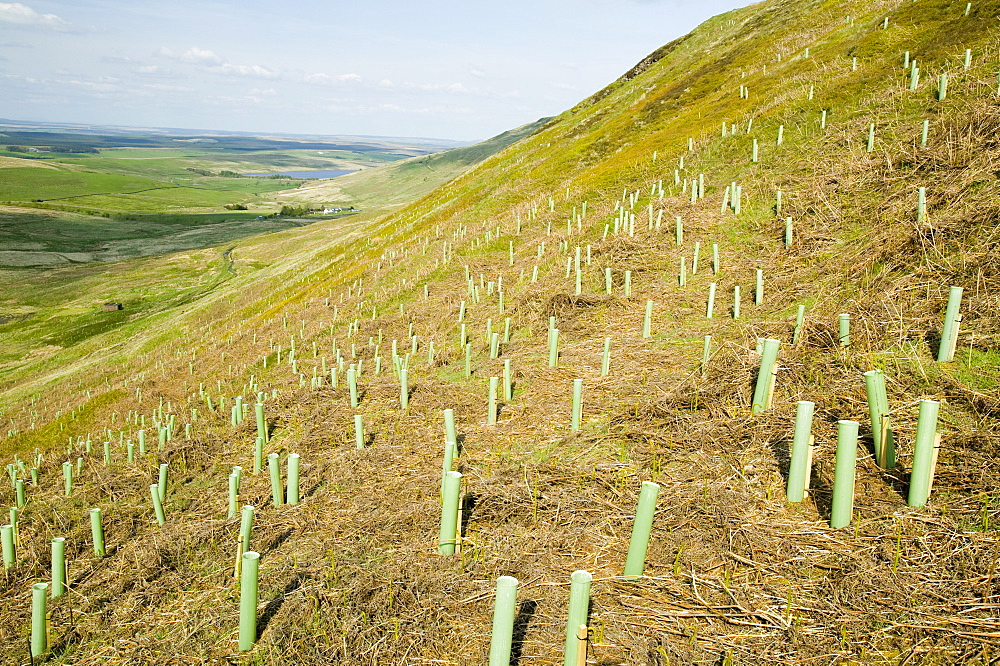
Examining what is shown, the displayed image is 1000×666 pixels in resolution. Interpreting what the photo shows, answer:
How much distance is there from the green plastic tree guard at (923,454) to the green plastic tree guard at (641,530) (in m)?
2.40

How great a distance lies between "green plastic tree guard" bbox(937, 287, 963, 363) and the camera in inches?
273

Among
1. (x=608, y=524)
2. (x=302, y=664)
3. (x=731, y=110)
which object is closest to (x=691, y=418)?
(x=608, y=524)

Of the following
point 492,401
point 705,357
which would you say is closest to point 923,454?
point 705,357

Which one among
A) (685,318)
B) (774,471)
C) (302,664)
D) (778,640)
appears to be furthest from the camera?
(685,318)

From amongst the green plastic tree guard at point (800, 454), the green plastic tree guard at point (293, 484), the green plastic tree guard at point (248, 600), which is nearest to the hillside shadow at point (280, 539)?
the green plastic tree guard at point (293, 484)

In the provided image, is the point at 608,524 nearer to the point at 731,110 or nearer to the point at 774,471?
the point at 774,471

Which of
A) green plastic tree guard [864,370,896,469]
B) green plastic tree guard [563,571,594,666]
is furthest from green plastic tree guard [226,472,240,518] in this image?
green plastic tree guard [864,370,896,469]

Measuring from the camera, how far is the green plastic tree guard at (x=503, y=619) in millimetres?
4164

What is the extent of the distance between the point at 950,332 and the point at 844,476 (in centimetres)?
328

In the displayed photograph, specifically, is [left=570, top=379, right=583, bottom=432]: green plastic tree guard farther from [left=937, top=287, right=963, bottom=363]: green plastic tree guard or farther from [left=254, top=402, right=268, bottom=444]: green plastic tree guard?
[left=254, top=402, right=268, bottom=444]: green plastic tree guard

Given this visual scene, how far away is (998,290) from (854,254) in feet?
11.0

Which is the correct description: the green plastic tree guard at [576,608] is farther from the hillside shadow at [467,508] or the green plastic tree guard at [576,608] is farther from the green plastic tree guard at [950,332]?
the green plastic tree guard at [950,332]

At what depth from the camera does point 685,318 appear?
460 inches

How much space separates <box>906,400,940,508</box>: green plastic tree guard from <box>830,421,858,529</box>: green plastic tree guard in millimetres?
505
